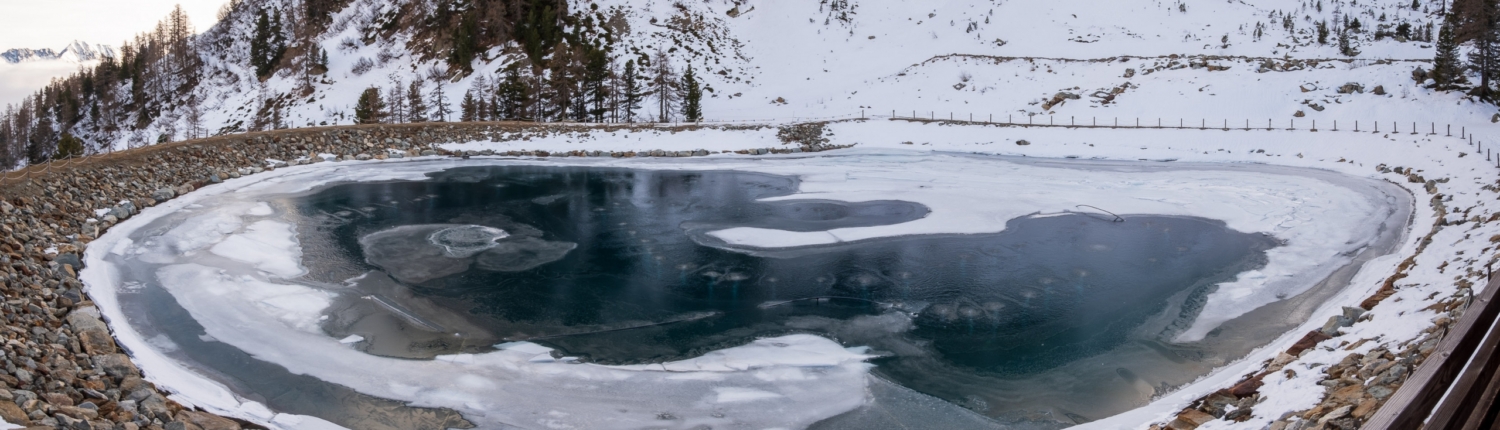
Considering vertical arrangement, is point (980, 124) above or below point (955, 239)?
above

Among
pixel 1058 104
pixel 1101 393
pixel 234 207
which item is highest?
pixel 1058 104

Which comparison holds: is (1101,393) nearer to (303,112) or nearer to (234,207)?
(234,207)

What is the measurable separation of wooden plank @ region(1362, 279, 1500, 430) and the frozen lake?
19.7 ft

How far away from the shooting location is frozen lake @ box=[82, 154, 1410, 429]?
38.0ft

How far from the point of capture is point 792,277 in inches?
679

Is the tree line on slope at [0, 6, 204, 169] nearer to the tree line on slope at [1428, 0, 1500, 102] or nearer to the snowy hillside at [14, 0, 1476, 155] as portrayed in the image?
the snowy hillside at [14, 0, 1476, 155]

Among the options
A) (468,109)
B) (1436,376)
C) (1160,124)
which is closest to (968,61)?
(1160,124)

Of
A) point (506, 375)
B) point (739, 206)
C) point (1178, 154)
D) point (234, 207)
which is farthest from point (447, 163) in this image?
point (1178, 154)

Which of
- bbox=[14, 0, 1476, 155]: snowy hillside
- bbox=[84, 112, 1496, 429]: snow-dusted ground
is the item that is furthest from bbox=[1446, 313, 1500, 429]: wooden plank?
bbox=[14, 0, 1476, 155]: snowy hillside

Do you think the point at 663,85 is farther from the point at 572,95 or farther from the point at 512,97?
the point at 512,97

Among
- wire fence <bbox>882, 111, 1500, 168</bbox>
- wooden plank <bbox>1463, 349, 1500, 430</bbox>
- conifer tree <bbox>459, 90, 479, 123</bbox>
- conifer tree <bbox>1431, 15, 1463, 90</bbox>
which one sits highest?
conifer tree <bbox>1431, 15, 1463, 90</bbox>

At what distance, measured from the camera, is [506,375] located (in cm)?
1212

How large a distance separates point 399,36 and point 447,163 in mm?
36116

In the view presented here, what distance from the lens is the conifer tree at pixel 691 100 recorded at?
162 feet
